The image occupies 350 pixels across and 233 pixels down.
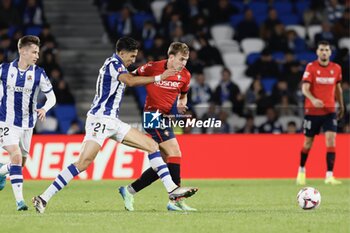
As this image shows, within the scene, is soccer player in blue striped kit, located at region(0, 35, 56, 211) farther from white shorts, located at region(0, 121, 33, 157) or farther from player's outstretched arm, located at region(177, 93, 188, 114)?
player's outstretched arm, located at region(177, 93, 188, 114)

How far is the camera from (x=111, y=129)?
11180mm

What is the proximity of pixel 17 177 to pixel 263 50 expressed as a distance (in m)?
11.3

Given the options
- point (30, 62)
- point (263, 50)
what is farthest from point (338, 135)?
point (30, 62)

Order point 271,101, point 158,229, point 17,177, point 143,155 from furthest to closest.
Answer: point 271,101, point 143,155, point 17,177, point 158,229

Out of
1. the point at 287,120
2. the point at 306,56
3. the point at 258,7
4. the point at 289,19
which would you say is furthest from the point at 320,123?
the point at 258,7

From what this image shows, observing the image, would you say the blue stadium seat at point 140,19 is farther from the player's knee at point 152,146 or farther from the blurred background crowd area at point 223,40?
the player's knee at point 152,146

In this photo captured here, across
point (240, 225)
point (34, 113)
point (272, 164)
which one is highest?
point (34, 113)

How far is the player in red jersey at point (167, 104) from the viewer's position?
11.6 metres

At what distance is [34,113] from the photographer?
1193 centimetres

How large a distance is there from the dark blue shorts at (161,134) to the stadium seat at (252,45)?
442 inches

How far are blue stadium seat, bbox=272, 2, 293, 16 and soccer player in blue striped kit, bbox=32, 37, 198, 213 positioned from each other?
1336cm

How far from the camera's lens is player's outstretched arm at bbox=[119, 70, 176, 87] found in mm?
10901

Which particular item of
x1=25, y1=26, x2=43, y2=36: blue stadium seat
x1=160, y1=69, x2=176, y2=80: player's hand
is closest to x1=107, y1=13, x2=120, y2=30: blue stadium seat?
x1=25, y1=26, x2=43, y2=36: blue stadium seat

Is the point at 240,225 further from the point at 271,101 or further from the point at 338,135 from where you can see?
the point at 271,101
